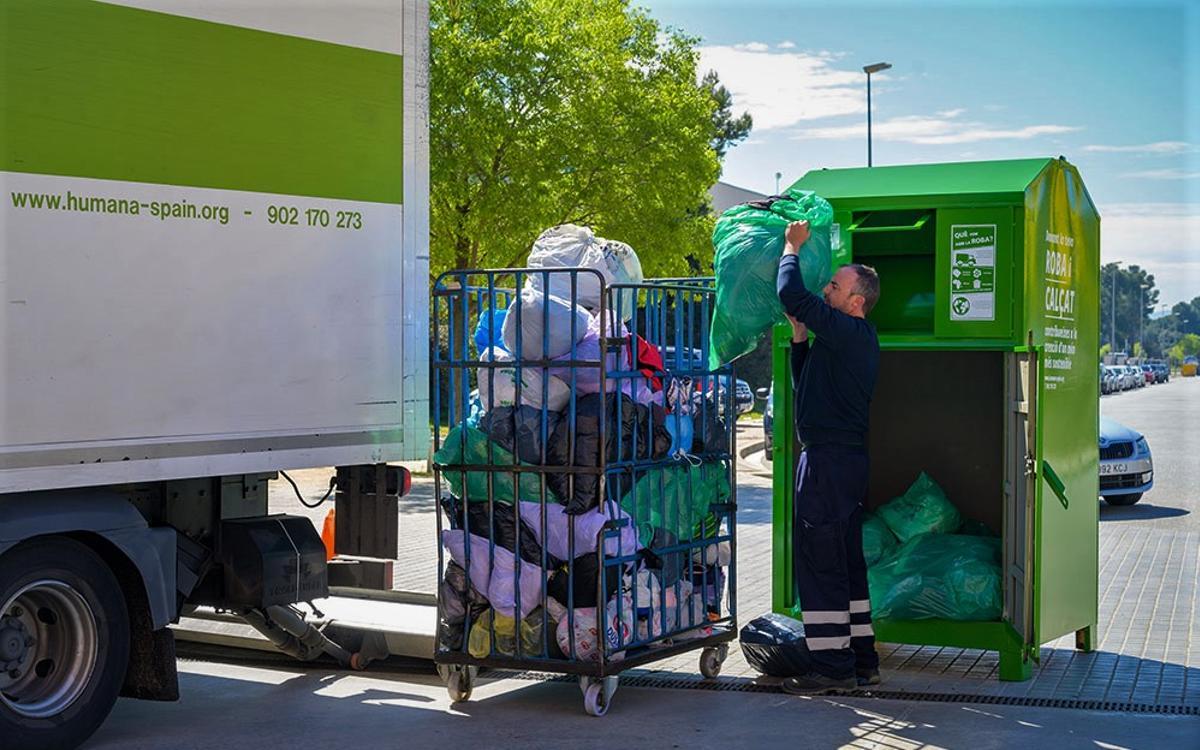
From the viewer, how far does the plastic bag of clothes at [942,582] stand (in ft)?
23.9

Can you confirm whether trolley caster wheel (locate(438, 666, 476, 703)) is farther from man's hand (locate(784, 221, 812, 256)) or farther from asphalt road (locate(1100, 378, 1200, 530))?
asphalt road (locate(1100, 378, 1200, 530))

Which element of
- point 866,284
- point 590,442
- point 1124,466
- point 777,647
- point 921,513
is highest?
point 866,284

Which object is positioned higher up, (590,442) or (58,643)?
(590,442)

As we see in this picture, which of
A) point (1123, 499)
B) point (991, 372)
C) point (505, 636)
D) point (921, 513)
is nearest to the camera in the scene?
point (505, 636)

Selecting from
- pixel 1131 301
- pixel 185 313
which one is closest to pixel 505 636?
pixel 185 313

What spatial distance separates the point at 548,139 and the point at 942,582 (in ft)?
47.2

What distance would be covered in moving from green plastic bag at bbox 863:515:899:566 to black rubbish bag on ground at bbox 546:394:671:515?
178cm

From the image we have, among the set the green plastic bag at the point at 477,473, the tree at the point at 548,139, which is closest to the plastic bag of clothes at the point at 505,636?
the green plastic bag at the point at 477,473

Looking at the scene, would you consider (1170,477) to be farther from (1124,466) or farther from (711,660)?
(711,660)

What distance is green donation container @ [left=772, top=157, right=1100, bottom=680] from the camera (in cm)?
704

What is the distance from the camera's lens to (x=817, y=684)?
689 centimetres

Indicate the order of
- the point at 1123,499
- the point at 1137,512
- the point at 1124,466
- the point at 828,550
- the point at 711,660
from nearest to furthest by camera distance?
the point at 828,550, the point at 711,660, the point at 1137,512, the point at 1124,466, the point at 1123,499

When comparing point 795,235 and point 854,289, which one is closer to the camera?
point 795,235

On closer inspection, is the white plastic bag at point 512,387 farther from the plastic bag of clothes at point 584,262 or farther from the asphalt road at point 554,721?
the asphalt road at point 554,721
